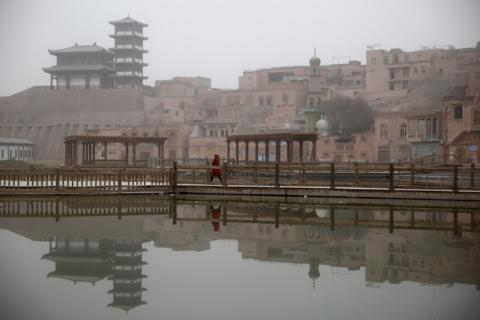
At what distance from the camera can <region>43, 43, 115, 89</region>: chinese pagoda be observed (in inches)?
3356

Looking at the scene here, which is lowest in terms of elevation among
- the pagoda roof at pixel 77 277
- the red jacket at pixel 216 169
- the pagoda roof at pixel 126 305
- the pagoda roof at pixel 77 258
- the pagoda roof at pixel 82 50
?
the pagoda roof at pixel 126 305

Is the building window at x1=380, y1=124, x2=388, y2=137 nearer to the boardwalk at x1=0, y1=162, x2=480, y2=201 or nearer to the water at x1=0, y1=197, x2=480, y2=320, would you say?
the boardwalk at x1=0, y1=162, x2=480, y2=201

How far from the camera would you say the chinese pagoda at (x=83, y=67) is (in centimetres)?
8525

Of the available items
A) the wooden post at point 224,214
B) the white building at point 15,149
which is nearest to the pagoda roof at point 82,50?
the white building at point 15,149

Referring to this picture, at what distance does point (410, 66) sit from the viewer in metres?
76.2

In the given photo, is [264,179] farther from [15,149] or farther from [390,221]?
[15,149]

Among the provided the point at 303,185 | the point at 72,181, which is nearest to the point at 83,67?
the point at 72,181

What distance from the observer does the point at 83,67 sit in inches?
3356

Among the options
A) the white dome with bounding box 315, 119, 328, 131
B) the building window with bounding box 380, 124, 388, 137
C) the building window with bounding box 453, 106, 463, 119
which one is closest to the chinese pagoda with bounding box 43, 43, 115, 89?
the white dome with bounding box 315, 119, 328, 131

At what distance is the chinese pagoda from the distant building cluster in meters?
0.14

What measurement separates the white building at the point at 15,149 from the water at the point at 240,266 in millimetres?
52864

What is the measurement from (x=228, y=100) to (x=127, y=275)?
235 ft

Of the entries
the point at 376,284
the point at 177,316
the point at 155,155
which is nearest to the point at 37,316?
the point at 177,316

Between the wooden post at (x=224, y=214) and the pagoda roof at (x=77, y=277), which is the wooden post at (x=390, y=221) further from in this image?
the pagoda roof at (x=77, y=277)
